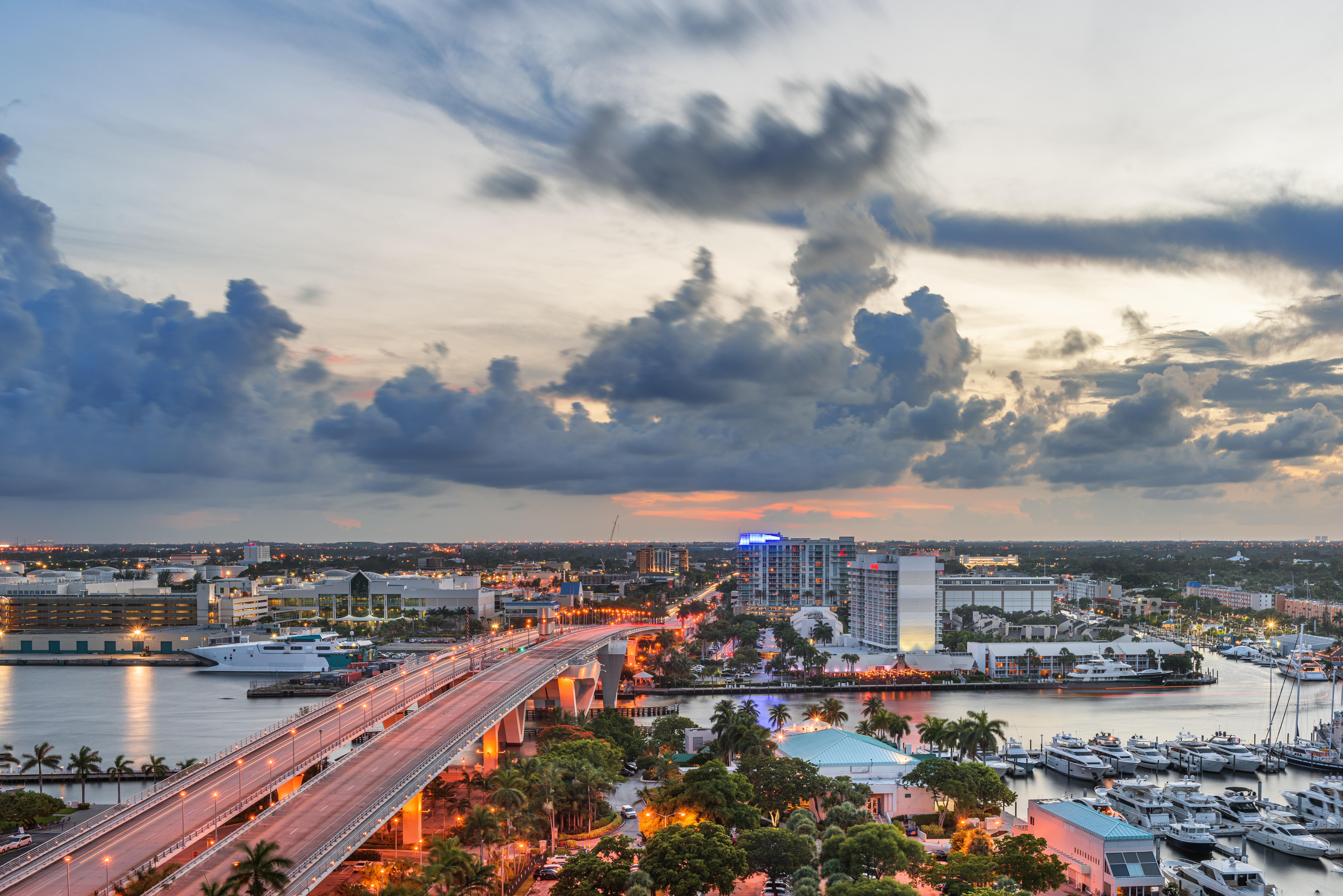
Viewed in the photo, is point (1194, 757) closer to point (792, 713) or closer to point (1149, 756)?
point (1149, 756)

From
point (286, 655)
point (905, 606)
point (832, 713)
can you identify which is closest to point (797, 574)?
point (905, 606)

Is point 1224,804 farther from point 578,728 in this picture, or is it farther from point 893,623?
point 893,623

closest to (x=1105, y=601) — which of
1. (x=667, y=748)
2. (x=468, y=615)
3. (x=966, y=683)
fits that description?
(x=966, y=683)

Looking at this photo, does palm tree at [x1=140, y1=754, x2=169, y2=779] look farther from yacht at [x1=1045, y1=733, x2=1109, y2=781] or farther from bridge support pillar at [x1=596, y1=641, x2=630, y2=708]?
yacht at [x1=1045, y1=733, x2=1109, y2=781]

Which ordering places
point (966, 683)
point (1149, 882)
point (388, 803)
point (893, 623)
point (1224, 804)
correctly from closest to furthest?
point (388, 803)
point (1149, 882)
point (1224, 804)
point (966, 683)
point (893, 623)

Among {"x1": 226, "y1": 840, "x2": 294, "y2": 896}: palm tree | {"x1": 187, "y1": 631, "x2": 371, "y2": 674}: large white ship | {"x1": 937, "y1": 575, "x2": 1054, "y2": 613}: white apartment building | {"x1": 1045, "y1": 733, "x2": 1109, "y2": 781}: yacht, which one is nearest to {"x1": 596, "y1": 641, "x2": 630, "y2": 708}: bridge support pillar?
{"x1": 1045, "y1": 733, "x2": 1109, "y2": 781}: yacht

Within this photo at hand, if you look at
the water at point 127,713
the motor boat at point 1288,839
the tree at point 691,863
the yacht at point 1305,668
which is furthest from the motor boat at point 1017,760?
the water at point 127,713

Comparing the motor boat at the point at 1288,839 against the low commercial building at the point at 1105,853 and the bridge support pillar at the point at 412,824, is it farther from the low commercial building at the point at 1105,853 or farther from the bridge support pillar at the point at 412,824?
the bridge support pillar at the point at 412,824
